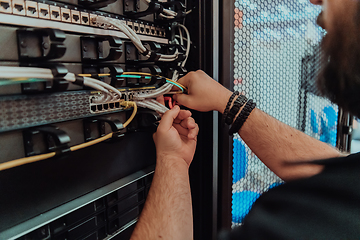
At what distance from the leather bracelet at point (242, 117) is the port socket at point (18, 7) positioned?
676mm

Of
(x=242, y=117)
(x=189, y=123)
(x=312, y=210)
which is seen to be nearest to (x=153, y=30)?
(x=189, y=123)

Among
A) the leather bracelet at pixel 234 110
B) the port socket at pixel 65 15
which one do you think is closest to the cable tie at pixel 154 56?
the port socket at pixel 65 15

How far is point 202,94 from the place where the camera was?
825mm

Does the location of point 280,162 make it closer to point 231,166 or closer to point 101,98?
point 231,166

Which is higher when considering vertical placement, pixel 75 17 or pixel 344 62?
pixel 75 17

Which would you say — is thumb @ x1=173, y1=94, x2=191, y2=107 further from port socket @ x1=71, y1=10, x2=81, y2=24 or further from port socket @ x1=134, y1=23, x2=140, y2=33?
port socket @ x1=71, y1=10, x2=81, y2=24

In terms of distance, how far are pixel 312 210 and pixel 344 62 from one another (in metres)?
0.49

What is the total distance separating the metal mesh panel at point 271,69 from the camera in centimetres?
89

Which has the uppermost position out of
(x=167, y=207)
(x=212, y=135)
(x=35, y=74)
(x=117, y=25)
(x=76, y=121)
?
(x=117, y=25)

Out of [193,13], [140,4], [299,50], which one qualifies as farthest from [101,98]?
[299,50]

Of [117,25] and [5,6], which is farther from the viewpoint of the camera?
[117,25]

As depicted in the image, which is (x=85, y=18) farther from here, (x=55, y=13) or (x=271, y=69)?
(x=271, y=69)

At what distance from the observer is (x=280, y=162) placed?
0.90 m

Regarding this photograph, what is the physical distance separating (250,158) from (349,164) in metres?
0.47
